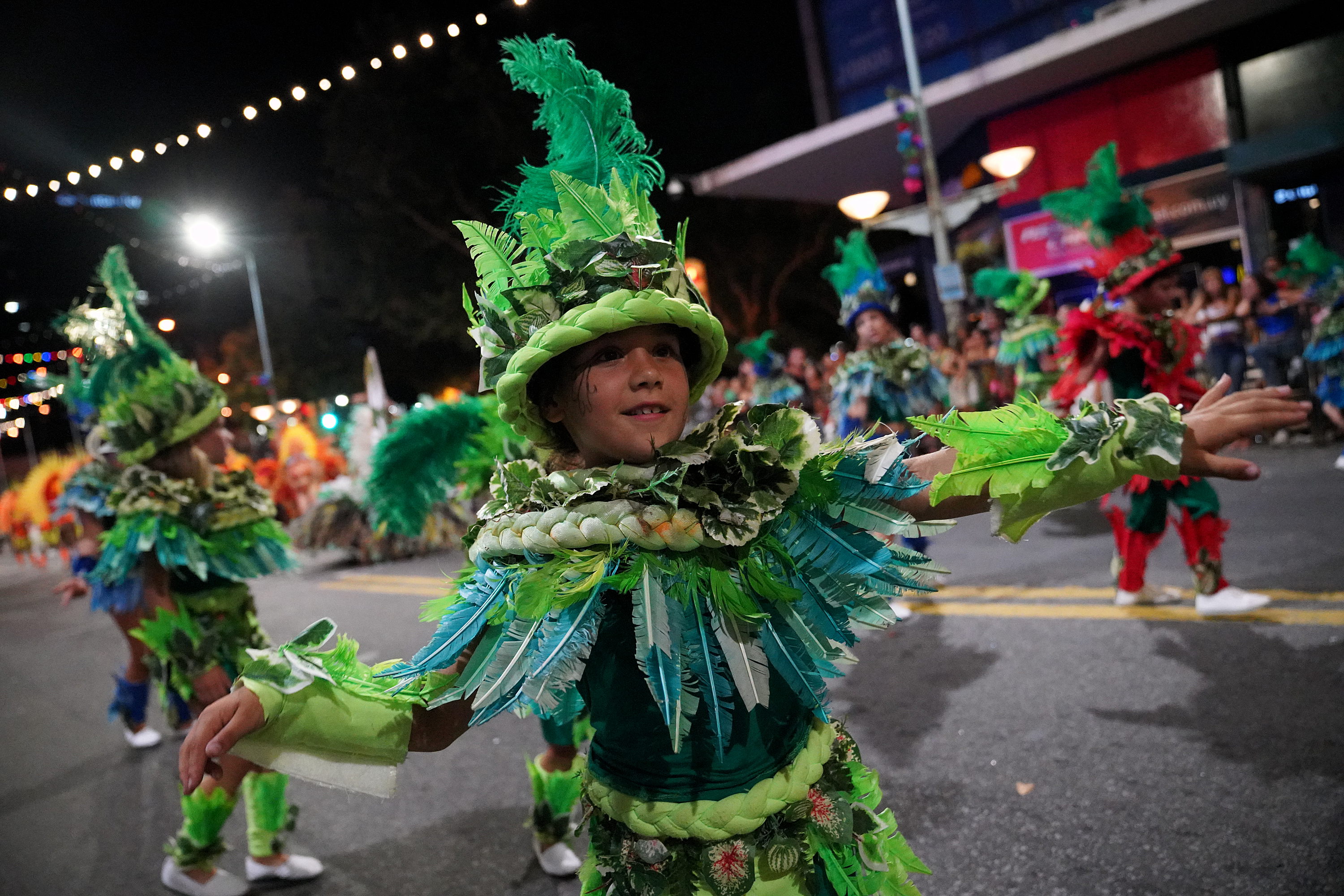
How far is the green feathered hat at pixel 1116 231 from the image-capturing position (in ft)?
15.8

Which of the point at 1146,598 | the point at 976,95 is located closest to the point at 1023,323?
the point at 1146,598

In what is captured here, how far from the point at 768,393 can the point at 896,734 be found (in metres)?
7.08

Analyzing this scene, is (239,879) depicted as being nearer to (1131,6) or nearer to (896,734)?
(896,734)

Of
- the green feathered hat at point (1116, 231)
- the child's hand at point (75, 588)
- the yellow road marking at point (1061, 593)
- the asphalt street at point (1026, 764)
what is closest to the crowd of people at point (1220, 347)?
the yellow road marking at point (1061, 593)

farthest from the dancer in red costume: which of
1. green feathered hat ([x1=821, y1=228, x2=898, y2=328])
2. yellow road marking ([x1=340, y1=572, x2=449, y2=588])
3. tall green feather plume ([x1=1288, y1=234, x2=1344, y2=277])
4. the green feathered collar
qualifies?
yellow road marking ([x1=340, y1=572, x2=449, y2=588])

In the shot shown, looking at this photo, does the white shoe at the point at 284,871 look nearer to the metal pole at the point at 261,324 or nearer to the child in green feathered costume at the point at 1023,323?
the child in green feathered costume at the point at 1023,323

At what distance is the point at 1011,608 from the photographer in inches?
213

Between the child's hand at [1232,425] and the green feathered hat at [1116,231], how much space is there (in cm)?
361

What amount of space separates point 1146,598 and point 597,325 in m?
4.49

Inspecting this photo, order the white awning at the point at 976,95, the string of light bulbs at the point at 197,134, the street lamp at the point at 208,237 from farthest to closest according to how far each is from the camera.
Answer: the street lamp at the point at 208,237 → the white awning at the point at 976,95 → the string of light bulbs at the point at 197,134

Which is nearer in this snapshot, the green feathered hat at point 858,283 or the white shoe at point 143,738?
the white shoe at point 143,738

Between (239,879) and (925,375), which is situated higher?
(925,375)

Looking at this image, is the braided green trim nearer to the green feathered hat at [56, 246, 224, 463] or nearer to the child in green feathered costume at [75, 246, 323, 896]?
the child in green feathered costume at [75, 246, 323, 896]

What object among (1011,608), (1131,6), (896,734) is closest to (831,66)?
(1131,6)
